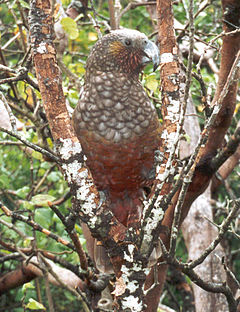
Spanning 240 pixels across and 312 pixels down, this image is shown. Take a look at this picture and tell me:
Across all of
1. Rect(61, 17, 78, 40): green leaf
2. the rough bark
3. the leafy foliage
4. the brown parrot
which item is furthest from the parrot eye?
the rough bark

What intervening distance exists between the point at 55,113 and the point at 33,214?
99 cm

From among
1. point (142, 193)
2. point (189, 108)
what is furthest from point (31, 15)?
point (189, 108)

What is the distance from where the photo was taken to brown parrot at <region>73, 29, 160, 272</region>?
1.86 m

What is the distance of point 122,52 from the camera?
189 cm

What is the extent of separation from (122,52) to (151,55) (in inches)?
5.4

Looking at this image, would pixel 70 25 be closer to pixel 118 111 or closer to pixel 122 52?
pixel 122 52

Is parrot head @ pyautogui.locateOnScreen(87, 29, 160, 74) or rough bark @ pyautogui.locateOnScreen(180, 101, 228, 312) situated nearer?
parrot head @ pyautogui.locateOnScreen(87, 29, 160, 74)

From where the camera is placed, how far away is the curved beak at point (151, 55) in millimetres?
1822

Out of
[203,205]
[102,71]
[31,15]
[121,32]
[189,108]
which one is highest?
[31,15]

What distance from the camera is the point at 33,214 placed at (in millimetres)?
2295

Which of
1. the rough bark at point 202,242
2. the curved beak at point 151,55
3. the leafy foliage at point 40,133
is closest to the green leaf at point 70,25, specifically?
the leafy foliage at point 40,133

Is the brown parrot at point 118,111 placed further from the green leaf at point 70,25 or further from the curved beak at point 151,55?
the green leaf at point 70,25

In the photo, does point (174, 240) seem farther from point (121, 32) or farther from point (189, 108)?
point (189, 108)

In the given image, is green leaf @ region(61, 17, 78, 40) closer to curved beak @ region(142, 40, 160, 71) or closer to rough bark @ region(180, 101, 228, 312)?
curved beak @ region(142, 40, 160, 71)
